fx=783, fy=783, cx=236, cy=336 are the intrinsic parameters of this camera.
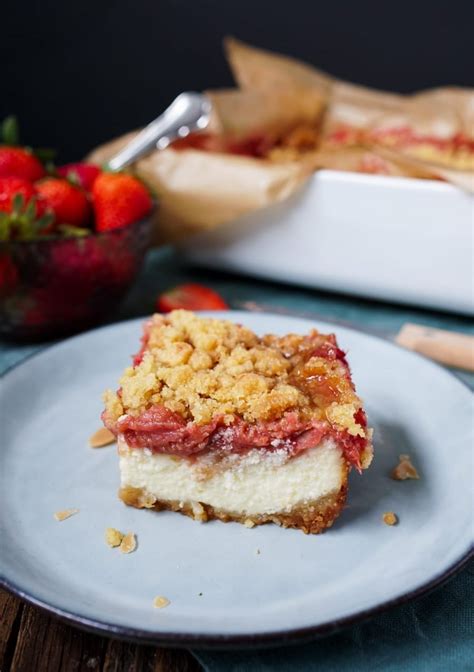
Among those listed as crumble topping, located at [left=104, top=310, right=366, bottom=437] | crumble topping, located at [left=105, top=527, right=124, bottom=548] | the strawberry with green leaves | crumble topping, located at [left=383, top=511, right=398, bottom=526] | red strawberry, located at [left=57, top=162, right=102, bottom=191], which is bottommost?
crumble topping, located at [left=383, top=511, right=398, bottom=526]

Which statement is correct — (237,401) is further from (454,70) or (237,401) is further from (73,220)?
(454,70)

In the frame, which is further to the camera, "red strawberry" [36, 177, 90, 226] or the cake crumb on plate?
"red strawberry" [36, 177, 90, 226]

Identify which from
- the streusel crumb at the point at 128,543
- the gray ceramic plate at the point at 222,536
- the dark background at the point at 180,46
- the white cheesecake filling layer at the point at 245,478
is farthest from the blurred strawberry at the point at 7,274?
the dark background at the point at 180,46

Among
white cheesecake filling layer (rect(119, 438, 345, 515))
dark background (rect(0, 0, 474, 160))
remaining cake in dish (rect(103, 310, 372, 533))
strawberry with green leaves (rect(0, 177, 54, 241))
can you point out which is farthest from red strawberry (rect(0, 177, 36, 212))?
dark background (rect(0, 0, 474, 160))

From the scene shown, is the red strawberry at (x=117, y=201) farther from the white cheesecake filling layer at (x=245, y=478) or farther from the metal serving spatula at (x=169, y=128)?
the white cheesecake filling layer at (x=245, y=478)

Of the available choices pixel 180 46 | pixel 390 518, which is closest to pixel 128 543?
pixel 390 518

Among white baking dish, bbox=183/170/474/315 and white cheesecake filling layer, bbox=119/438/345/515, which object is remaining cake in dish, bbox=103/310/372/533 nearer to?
white cheesecake filling layer, bbox=119/438/345/515

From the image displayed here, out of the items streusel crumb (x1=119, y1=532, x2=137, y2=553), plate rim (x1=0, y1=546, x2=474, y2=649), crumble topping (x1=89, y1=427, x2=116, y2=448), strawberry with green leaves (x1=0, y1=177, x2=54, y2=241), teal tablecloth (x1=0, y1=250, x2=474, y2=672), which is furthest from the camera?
strawberry with green leaves (x1=0, y1=177, x2=54, y2=241)

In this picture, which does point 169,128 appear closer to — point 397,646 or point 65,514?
point 65,514
